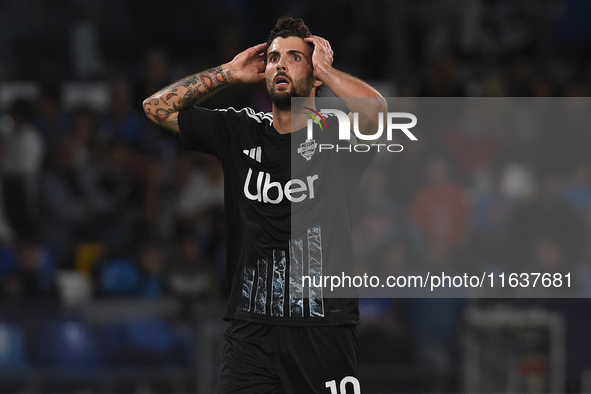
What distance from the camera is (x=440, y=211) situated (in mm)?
8422

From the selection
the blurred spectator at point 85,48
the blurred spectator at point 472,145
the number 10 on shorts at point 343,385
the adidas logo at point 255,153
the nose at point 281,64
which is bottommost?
the number 10 on shorts at point 343,385

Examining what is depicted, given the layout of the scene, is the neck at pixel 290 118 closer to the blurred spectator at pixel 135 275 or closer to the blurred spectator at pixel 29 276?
the blurred spectator at pixel 135 275

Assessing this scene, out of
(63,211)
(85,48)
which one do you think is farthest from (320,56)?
(85,48)

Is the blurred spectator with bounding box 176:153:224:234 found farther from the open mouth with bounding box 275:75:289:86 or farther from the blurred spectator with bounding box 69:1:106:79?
the open mouth with bounding box 275:75:289:86

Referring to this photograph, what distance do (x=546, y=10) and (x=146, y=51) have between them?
538 cm

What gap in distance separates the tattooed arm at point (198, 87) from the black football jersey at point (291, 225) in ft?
1.22

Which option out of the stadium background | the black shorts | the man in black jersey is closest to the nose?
the man in black jersey

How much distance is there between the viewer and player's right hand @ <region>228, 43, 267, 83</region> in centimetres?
439

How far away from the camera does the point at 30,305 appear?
7.81 m

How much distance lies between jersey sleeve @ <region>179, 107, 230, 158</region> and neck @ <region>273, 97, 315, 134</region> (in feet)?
0.97

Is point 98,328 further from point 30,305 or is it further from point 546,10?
point 546,10

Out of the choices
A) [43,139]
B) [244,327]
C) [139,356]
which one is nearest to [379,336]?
[139,356]

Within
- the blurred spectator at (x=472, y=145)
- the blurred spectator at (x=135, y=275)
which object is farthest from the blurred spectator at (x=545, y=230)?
the blurred spectator at (x=135, y=275)

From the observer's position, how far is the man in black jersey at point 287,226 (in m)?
3.97
